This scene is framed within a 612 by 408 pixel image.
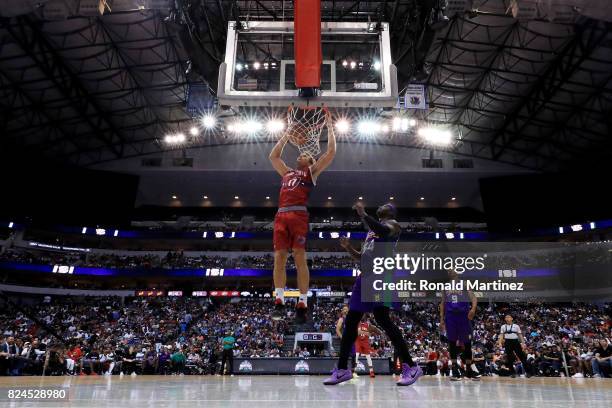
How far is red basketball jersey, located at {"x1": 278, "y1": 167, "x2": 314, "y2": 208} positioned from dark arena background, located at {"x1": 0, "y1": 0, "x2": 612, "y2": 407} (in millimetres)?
24

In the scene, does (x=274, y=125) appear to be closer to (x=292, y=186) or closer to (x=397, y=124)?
(x=397, y=124)

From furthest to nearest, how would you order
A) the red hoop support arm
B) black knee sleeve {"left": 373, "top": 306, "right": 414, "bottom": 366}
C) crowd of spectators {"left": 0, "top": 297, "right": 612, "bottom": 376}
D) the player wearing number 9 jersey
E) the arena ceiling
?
1. the arena ceiling
2. crowd of spectators {"left": 0, "top": 297, "right": 612, "bottom": 376}
3. the player wearing number 9 jersey
4. the red hoop support arm
5. black knee sleeve {"left": 373, "top": 306, "right": 414, "bottom": 366}

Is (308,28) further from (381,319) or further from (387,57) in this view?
(381,319)

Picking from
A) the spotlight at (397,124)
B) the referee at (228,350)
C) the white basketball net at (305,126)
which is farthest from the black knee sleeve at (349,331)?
the spotlight at (397,124)

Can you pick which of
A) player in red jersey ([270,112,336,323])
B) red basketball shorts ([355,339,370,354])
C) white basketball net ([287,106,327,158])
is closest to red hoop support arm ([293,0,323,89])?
white basketball net ([287,106,327,158])

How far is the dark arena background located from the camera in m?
8.10

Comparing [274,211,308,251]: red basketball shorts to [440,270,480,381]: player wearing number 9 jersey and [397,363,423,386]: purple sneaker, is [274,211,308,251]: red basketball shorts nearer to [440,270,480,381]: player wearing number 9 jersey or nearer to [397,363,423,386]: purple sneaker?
[397,363,423,386]: purple sneaker

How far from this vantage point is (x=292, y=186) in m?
5.58

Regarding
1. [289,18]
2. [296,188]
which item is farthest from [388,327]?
[289,18]

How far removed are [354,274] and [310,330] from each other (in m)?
10.4

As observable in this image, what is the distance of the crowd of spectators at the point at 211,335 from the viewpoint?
1576 centimetres

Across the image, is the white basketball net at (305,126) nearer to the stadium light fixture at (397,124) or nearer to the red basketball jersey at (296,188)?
the red basketball jersey at (296,188)

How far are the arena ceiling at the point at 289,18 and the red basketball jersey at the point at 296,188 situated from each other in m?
10.4

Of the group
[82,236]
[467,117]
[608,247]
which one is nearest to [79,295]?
[82,236]
